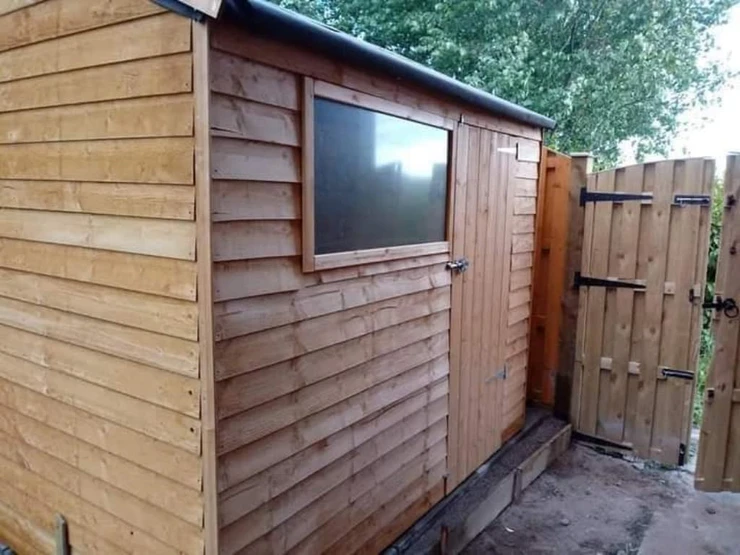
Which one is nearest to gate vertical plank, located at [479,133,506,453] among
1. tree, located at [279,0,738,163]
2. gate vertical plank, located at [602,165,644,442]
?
gate vertical plank, located at [602,165,644,442]

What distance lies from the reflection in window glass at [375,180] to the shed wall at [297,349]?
12cm

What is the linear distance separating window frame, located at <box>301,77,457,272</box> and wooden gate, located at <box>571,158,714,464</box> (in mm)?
1823

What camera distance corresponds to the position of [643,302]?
154 inches

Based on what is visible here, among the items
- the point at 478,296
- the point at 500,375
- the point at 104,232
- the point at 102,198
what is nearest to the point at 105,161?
the point at 102,198

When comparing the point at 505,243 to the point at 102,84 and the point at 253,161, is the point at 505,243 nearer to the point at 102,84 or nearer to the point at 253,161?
the point at 253,161

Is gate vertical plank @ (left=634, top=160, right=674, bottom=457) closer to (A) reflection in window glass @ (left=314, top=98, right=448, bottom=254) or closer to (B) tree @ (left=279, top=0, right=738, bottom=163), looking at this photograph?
(A) reflection in window glass @ (left=314, top=98, right=448, bottom=254)

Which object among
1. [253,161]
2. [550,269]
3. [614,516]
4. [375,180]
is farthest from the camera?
[550,269]

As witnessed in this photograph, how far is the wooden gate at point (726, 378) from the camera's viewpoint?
312 centimetres

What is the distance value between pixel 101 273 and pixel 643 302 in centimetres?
343

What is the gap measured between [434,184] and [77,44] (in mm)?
1654

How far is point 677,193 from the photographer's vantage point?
3.69m

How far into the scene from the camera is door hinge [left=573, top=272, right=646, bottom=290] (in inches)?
154

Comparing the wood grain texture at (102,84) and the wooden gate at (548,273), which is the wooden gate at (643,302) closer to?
the wooden gate at (548,273)

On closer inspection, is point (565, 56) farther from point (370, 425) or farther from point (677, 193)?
point (370, 425)
